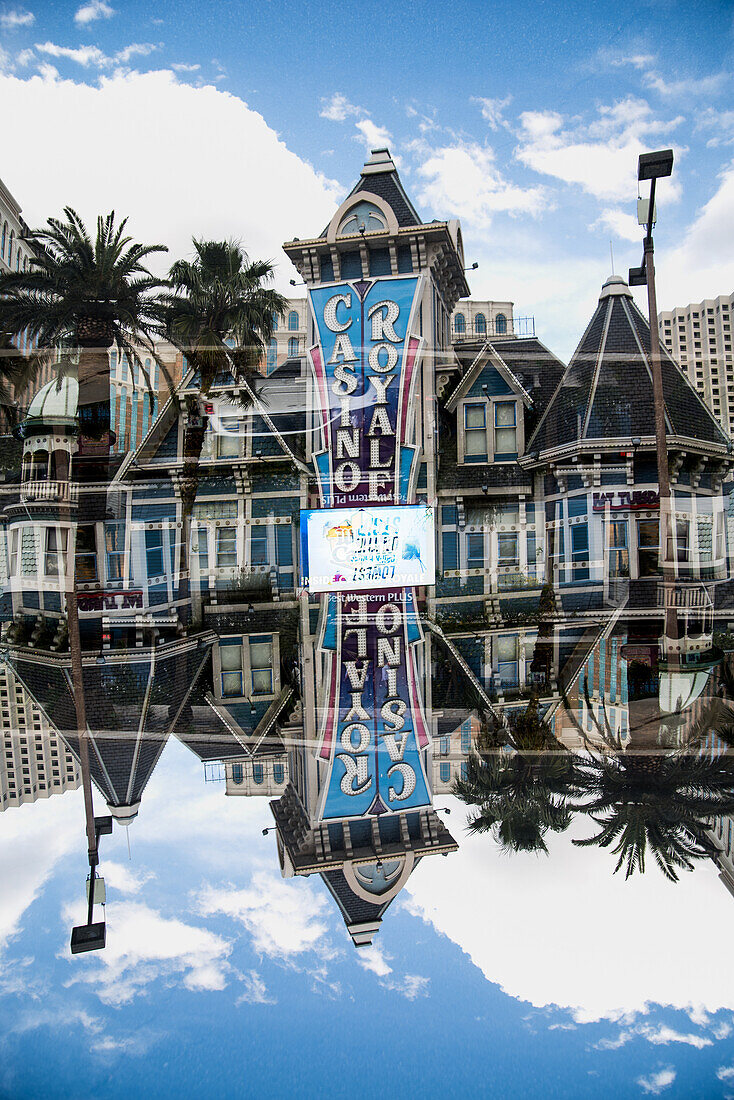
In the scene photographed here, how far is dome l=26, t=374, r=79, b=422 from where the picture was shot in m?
5.22

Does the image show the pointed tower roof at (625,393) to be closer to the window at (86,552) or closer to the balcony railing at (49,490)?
the window at (86,552)

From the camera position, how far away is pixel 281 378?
17.2 feet

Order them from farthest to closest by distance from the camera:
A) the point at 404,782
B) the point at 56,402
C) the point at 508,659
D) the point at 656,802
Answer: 1. the point at 56,402
2. the point at 508,659
3. the point at 404,782
4. the point at 656,802

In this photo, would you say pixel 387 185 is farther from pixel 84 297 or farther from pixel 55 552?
pixel 55 552

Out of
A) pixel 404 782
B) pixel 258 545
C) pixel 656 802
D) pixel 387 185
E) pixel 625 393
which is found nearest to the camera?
pixel 656 802

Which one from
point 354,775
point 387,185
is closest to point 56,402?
point 387,185

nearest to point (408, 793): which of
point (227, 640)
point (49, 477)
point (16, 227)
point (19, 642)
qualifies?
point (227, 640)

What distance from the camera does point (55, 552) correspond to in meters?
5.26

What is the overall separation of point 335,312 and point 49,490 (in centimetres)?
287

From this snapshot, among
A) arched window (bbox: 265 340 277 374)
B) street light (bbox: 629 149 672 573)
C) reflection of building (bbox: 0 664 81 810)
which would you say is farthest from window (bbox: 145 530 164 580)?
street light (bbox: 629 149 672 573)

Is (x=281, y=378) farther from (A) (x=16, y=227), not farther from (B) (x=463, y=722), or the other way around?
(B) (x=463, y=722)

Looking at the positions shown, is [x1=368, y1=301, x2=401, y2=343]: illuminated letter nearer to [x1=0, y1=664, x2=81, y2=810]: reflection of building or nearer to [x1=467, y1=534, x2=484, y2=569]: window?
[x1=467, y1=534, x2=484, y2=569]: window

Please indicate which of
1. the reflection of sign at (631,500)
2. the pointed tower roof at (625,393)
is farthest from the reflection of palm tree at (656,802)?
the pointed tower roof at (625,393)

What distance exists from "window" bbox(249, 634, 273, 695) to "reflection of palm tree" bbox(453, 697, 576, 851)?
1.71m
